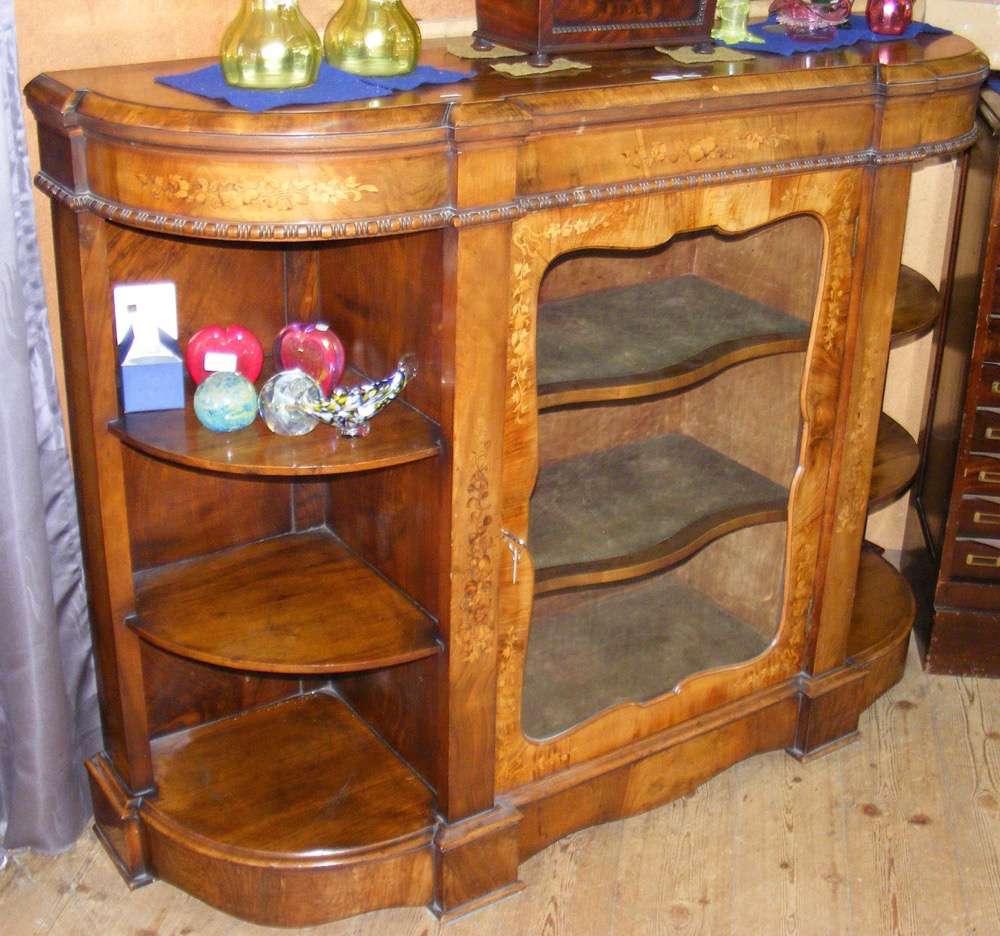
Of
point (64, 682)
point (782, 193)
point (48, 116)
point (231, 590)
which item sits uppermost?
point (48, 116)

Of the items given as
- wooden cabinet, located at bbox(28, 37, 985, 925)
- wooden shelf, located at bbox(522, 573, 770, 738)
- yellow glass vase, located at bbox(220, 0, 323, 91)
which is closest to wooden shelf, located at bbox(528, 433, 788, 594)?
wooden cabinet, located at bbox(28, 37, 985, 925)

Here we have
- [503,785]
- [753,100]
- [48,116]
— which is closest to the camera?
[48,116]

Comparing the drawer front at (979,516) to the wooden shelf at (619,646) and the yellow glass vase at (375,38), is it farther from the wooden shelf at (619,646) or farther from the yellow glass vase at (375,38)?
the yellow glass vase at (375,38)

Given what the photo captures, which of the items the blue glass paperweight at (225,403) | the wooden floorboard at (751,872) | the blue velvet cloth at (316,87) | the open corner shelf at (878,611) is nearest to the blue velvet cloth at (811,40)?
the blue velvet cloth at (316,87)

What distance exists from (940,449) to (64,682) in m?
1.91

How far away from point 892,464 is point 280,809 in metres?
1.41

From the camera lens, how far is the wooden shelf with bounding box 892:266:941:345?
A: 2.64 meters

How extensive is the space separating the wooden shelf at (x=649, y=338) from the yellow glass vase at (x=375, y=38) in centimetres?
54

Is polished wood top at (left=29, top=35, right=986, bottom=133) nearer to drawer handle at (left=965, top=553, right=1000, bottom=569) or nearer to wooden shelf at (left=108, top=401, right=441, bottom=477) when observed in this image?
wooden shelf at (left=108, top=401, right=441, bottom=477)

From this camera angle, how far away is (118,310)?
2162 mm

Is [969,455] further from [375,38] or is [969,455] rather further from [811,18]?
[375,38]

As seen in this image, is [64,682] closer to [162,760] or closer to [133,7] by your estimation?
[162,760]

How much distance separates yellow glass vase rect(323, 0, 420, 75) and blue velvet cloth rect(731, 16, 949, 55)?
0.63m

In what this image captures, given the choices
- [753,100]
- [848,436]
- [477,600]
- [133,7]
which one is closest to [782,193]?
[753,100]
